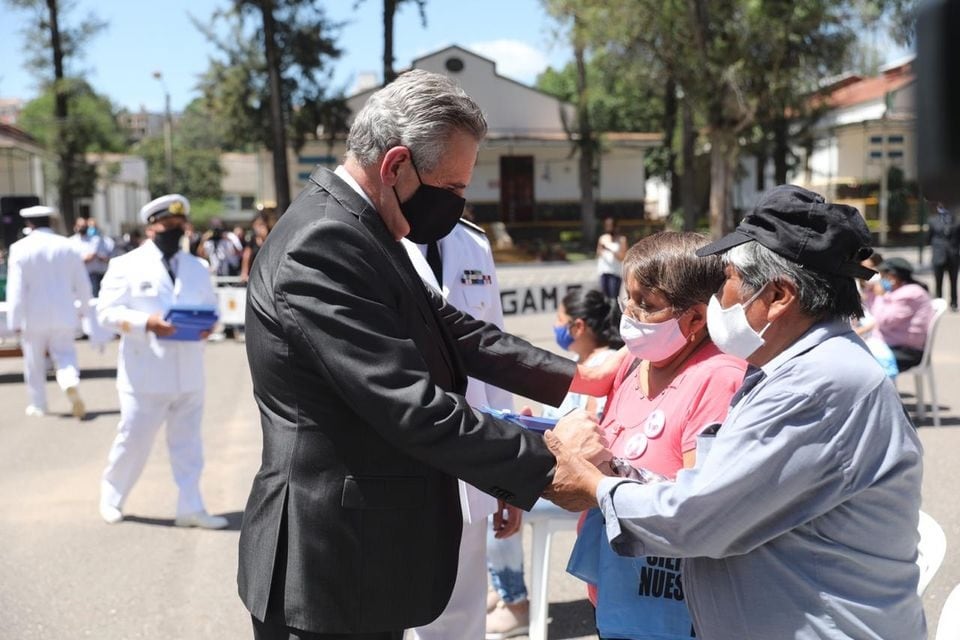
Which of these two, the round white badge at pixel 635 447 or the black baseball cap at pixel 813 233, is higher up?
the black baseball cap at pixel 813 233

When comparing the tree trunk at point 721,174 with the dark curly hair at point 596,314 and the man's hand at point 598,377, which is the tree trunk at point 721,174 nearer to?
the dark curly hair at point 596,314

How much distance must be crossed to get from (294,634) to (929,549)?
6.14 ft

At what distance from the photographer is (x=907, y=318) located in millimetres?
8578

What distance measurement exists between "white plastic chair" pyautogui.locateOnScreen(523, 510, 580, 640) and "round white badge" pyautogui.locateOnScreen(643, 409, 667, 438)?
1.40m

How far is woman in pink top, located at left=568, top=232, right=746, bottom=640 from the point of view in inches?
111

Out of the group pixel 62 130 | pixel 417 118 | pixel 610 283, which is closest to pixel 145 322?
pixel 417 118

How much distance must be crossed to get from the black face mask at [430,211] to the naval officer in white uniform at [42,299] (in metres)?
8.49

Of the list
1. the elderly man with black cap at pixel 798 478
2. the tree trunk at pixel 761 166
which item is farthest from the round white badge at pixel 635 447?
the tree trunk at pixel 761 166

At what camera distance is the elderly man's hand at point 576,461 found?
2463 millimetres

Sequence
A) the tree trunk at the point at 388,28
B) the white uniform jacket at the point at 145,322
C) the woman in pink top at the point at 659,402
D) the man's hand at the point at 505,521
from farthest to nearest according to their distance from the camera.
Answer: the tree trunk at the point at 388,28, the white uniform jacket at the point at 145,322, the man's hand at the point at 505,521, the woman in pink top at the point at 659,402

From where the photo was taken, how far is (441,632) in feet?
11.5

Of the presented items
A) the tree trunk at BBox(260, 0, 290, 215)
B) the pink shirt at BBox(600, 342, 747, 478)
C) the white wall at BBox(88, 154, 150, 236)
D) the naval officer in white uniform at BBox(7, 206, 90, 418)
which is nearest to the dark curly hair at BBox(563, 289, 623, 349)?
the pink shirt at BBox(600, 342, 747, 478)

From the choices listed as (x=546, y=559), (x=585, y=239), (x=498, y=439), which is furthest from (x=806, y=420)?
(x=585, y=239)

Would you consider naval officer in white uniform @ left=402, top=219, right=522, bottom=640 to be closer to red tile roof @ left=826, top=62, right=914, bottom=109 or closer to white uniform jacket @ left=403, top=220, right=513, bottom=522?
white uniform jacket @ left=403, top=220, right=513, bottom=522
